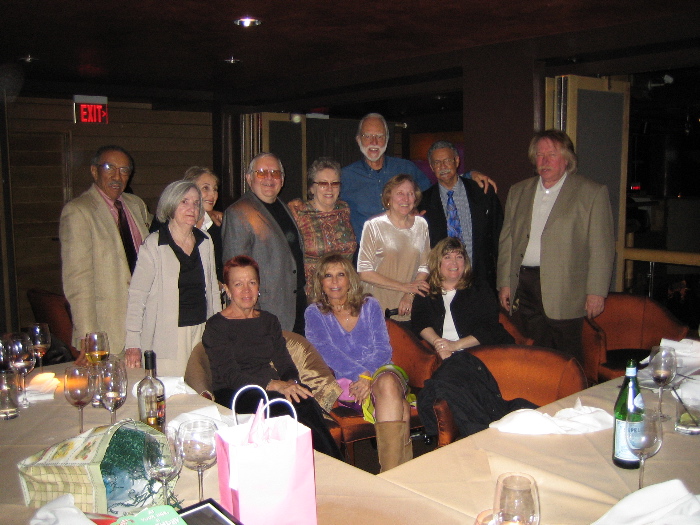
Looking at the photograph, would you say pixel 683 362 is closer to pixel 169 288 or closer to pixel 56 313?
pixel 169 288

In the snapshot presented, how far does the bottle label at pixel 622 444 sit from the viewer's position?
5.87ft

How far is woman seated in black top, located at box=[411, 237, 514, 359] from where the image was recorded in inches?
140

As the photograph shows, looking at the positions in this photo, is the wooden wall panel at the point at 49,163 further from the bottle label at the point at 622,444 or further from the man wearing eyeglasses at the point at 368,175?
the bottle label at the point at 622,444

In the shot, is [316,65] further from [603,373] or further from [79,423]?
Result: [79,423]

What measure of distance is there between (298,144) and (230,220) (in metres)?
4.21

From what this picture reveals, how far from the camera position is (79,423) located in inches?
86.0

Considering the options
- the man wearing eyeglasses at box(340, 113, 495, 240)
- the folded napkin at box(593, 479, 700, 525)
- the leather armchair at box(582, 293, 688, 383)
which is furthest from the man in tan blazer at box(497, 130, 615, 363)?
the folded napkin at box(593, 479, 700, 525)

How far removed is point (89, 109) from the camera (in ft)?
25.3

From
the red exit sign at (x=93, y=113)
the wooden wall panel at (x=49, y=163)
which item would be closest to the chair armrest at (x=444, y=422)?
the wooden wall panel at (x=49, y=163)

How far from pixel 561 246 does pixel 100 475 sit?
124 inches

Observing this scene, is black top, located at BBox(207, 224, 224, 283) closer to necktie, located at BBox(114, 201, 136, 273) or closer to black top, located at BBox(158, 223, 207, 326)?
necktie, located at BBox(114, 201, 136, 273)

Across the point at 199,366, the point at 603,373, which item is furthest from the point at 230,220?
the point at 603,373

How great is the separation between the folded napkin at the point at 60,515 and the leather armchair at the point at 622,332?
3127mm

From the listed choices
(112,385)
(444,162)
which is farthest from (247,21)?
(112,385)
